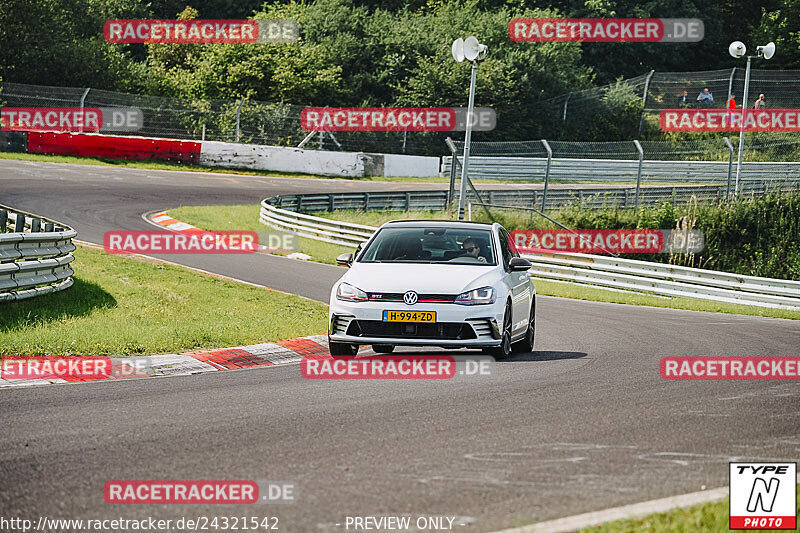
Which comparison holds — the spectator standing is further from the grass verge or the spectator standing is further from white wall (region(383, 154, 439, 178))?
the grass verge

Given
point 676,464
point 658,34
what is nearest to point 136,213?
point 676,464

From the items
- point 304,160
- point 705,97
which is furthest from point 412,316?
point 705,97

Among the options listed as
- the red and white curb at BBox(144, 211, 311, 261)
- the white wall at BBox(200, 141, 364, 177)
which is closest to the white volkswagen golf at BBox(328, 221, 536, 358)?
the red and white curb at BBox(144, 211, 311, 261)

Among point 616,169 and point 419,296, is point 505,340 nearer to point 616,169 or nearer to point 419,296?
point 419,296

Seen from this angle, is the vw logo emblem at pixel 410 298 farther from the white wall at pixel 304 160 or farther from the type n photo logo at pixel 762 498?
the white wall at pixel 304 160

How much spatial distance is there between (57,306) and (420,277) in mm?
5078

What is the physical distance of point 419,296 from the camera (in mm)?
10570

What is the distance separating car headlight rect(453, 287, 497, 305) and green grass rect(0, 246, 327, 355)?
2728mm

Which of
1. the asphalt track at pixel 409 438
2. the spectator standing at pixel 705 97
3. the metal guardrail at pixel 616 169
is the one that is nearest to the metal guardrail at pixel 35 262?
the asphalt track at pixel 409 438

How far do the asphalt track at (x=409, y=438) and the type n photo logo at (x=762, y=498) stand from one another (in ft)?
1.57

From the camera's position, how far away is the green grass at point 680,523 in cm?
486

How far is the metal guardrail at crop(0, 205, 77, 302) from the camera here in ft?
39.8

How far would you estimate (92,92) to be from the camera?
3978 cm

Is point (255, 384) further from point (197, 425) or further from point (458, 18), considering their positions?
point (458, 18)
